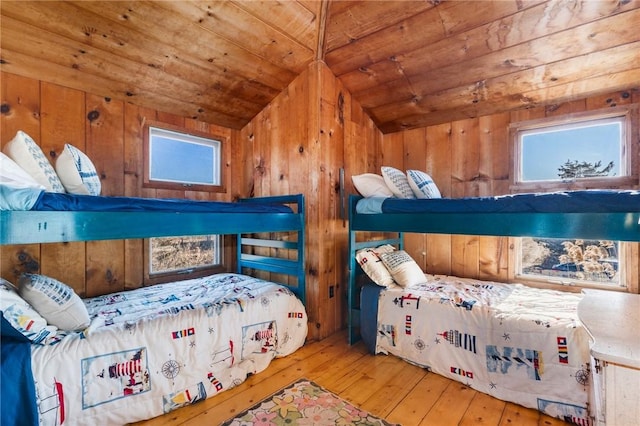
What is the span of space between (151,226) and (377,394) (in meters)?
1.51

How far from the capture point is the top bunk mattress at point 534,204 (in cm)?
126

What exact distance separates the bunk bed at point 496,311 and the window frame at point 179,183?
1.30 meters

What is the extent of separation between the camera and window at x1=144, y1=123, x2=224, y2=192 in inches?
90.4

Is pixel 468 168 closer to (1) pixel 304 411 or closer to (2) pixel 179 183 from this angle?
(1) pixel 304 411

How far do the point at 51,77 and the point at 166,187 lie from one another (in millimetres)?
931

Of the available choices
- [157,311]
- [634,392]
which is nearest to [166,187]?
[157,311]

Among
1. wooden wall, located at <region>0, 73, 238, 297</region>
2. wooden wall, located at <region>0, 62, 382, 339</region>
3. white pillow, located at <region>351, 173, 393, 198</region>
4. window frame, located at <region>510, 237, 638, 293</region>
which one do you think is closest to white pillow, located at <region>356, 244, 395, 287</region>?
wooden wall, located at <region>0, 62, 382, 339</region>

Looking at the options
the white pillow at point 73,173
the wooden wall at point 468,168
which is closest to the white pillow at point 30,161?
the white pillow at point 73,173

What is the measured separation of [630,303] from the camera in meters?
1.10

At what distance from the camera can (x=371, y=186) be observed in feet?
→ 7.51

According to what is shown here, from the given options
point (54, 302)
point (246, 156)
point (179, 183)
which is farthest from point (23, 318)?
point (246, 156)

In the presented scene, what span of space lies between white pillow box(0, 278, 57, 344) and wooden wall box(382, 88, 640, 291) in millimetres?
2588

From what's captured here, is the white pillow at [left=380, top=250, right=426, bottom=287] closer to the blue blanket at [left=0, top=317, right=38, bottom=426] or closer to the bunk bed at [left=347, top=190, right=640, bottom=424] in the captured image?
the bunk bed at [left=347, top=190, right=640, bottom=424]

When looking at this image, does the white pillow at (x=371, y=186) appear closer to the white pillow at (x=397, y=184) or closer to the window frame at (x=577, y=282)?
the white pillow at (x=397, y=184)
